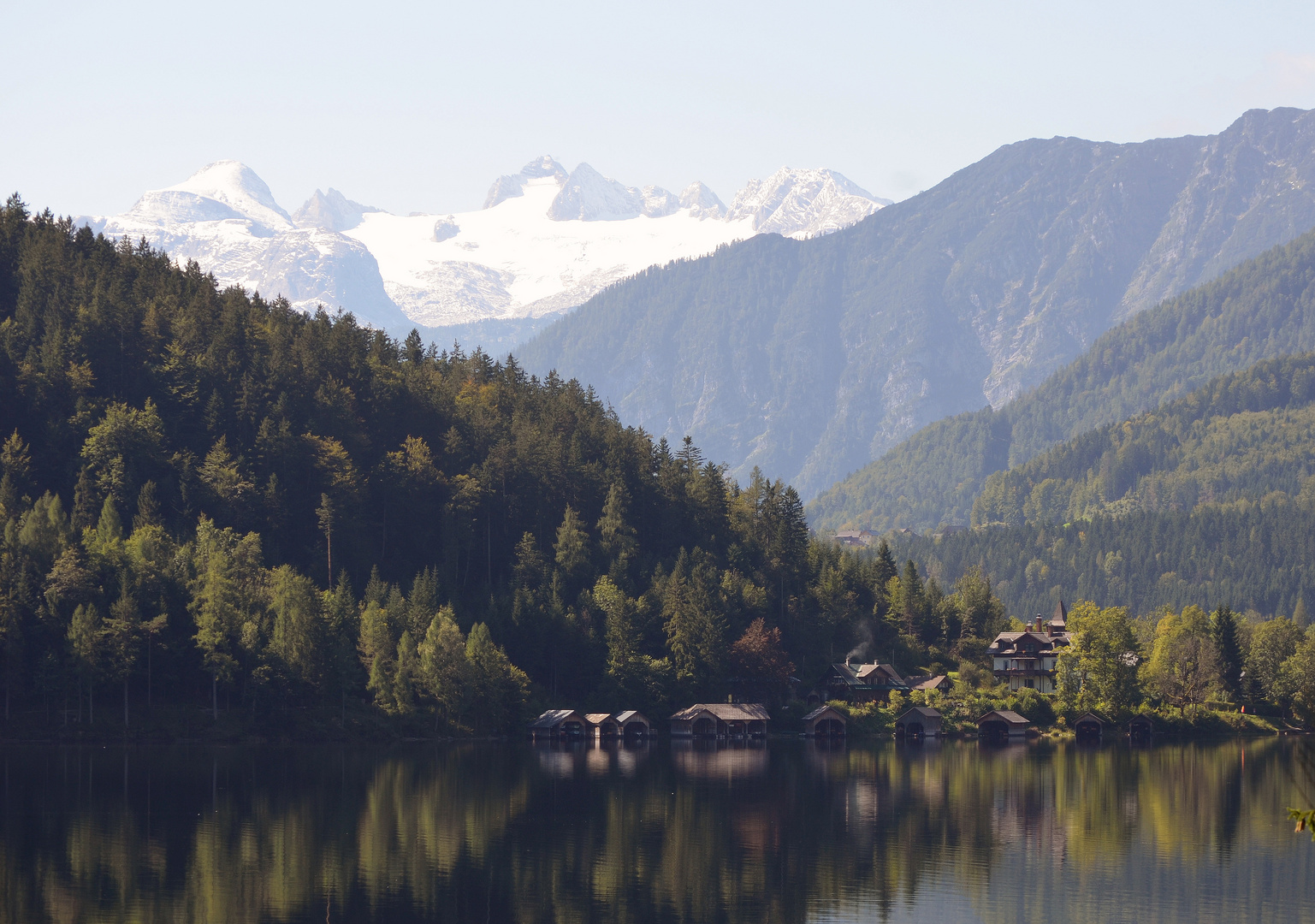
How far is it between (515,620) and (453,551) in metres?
16.6

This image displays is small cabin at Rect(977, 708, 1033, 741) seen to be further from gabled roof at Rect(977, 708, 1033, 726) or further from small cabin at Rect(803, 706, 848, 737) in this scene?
small cabin at Rect(803, 706, 848, 737)

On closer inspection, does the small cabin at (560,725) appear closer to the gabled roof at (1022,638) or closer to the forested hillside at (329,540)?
the forested hillside at (329,540)

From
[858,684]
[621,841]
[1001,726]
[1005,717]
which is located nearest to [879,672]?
[858,684]

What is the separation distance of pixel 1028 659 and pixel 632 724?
56.7 m

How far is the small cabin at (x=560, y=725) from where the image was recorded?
5743 inches

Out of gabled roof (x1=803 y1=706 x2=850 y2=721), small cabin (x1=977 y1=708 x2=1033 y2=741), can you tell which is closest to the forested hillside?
gabled roof (x1=803 y1=706 x2=850 y2=721)

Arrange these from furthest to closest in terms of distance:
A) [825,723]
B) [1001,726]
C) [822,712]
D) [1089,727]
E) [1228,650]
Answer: [1228,650]
[1089,727]
[1001,726]
[825,723]
[822,712]

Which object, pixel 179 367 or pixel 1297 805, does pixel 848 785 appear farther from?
pixel 179 367

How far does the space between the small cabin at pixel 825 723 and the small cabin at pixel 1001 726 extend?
16340mm

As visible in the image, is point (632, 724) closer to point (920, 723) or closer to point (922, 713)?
point (922, 713)

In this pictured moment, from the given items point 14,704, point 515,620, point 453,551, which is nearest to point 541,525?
point 453,551

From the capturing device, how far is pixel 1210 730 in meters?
167

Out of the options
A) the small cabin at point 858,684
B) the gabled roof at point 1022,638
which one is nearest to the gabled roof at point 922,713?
the small cabin at point 858,684

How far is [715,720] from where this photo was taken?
156375 mm
